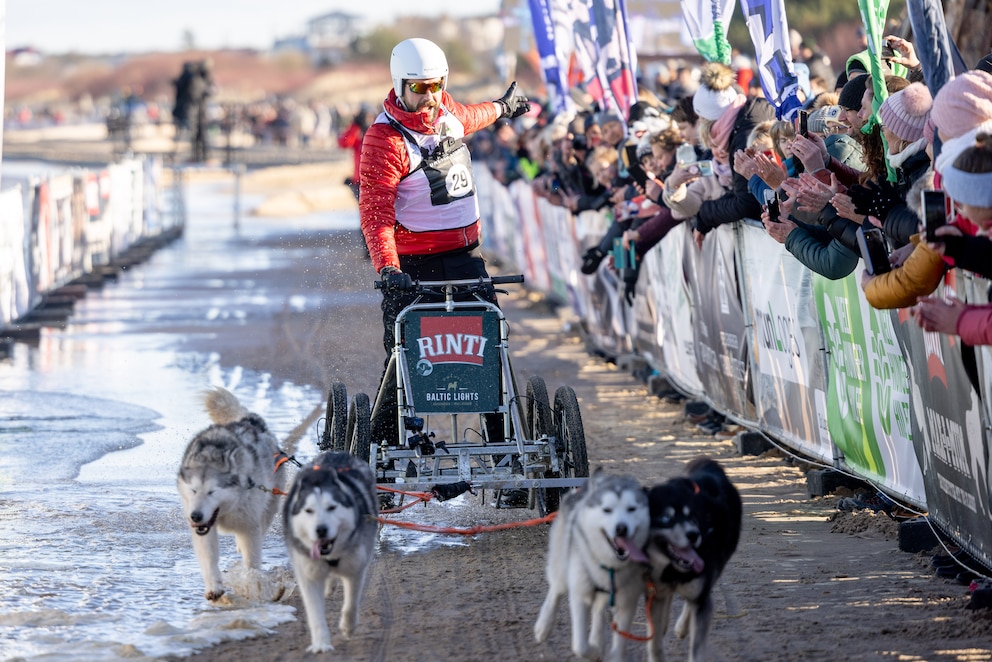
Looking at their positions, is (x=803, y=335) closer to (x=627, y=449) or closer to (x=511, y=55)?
(x=627, y=449)

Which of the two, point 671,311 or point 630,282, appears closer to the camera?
point 671,311

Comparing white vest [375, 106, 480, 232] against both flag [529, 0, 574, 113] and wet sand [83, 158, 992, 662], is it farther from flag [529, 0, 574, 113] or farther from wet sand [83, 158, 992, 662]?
flag [529, 0, 574, 113]

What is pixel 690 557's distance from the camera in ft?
16.7

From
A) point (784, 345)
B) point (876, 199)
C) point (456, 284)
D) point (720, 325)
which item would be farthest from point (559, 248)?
point (876, 199)

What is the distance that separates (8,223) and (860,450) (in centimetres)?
1079

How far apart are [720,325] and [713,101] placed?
1.56 metres

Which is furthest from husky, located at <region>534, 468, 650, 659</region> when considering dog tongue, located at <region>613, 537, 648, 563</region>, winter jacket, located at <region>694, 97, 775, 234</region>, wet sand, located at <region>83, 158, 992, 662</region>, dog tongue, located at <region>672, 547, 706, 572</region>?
winter jacket, located at <region>694, 97, 775, 234</region>

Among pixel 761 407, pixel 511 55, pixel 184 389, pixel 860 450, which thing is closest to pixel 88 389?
pixel 184 389

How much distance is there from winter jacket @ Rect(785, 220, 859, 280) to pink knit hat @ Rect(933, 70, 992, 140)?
160 cm

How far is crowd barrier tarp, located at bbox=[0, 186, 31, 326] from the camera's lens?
15705 mm

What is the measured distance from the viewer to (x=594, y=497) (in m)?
5.23

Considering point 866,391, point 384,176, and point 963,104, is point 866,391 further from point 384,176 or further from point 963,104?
point 384,176

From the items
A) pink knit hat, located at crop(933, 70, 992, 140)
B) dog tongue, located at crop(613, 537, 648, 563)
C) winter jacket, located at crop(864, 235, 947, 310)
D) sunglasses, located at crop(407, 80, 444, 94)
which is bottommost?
dog tongue, located at crop(613, 537, 648, 563)

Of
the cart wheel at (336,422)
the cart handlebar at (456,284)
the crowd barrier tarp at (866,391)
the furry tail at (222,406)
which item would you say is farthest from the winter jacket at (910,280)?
the furry tail at (222,406)
